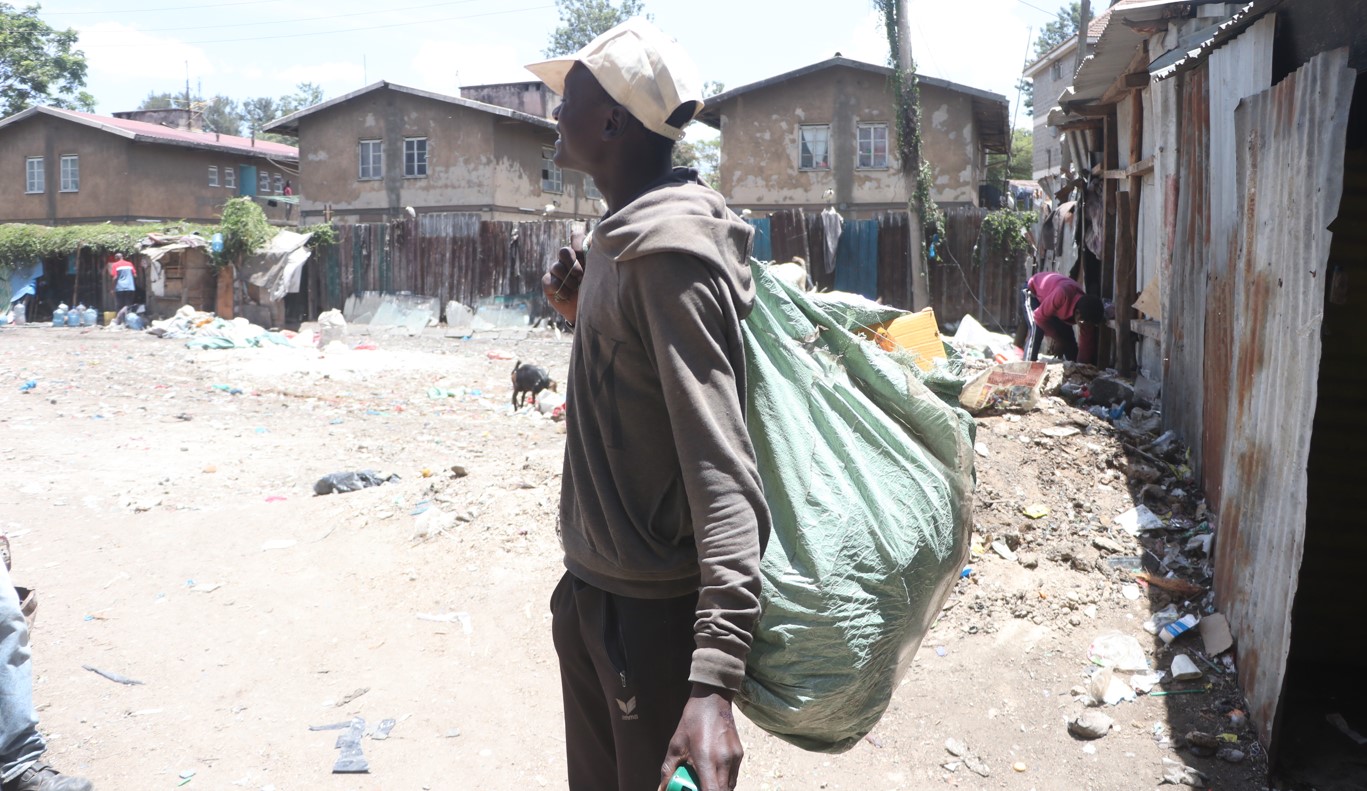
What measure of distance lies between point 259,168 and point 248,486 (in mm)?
29259

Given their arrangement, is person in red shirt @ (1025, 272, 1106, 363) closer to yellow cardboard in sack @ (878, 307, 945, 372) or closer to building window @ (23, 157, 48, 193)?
yellow cardboard in sack @ (878, 307, 945, 372)

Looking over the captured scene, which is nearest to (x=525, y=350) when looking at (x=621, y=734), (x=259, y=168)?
(x=621, y=734)

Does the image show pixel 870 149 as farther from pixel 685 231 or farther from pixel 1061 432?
pixel 685 231

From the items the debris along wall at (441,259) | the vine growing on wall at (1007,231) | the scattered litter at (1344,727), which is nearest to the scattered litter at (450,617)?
the scattered litter at (1344,727)

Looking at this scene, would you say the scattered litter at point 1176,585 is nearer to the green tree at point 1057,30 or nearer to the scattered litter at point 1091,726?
the scattered litter at point 1091,726

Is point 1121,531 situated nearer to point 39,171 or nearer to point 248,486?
point 248,486

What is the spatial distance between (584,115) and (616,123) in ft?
0.19

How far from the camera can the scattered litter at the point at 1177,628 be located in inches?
153

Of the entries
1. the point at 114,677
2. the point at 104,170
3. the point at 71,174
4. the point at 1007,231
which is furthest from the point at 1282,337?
the point at 71,174

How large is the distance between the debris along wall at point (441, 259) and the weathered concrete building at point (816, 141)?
4.50 m

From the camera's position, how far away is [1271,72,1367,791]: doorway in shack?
3295mm

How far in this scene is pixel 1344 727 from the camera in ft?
11.2

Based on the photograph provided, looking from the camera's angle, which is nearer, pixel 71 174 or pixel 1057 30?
pixel 71 174

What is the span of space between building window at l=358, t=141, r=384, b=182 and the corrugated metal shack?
21992 millimetres
